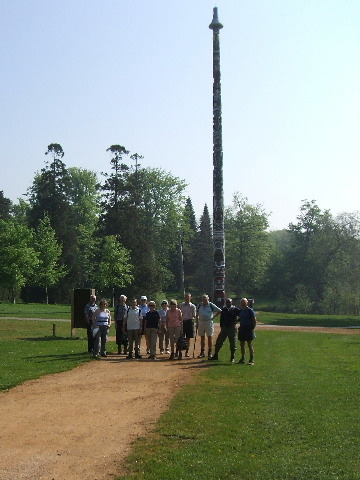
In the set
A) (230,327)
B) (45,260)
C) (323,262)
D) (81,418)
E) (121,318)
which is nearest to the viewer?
(81,418)

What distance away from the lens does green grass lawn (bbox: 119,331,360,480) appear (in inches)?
307

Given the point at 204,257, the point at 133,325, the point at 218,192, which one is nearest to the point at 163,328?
the point at 133,325

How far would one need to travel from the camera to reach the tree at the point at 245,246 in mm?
83438

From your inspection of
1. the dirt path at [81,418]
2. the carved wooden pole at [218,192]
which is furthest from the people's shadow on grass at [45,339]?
the carved wooden pole at [218,192]

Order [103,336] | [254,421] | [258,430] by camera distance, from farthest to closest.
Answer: [103,336], [254,421], [258,430]

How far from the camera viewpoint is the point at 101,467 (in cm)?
800

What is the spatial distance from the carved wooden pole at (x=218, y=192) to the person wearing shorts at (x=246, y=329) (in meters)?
17.3

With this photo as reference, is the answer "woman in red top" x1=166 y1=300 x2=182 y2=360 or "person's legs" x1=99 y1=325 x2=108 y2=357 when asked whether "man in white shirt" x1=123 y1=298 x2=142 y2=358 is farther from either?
"woman in red top" x1=166 y1=300 x2=182 y2=360

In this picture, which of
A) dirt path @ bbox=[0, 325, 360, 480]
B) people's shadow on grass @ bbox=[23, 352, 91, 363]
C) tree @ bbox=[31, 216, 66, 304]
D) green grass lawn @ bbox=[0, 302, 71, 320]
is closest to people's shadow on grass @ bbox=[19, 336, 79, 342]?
people's shadow on grass @ bbox=[23, 352, 91, 363]

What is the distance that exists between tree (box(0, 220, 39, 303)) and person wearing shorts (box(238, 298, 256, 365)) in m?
44.2

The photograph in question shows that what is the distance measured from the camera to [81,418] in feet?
35.6

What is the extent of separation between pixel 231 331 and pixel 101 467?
11.3 m

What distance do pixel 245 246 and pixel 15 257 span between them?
33.2m

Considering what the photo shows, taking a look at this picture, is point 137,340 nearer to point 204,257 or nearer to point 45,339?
point 45,339
